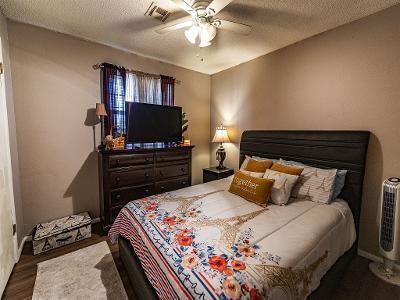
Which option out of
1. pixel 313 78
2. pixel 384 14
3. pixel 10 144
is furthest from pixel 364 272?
pixel 10 144

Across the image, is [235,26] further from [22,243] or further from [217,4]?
[22,243]

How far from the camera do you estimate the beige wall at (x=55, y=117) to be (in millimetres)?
2342

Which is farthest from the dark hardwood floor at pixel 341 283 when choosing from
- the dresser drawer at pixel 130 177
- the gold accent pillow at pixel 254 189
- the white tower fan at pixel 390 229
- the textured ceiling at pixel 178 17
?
the textured ceiling at pixel 178 17

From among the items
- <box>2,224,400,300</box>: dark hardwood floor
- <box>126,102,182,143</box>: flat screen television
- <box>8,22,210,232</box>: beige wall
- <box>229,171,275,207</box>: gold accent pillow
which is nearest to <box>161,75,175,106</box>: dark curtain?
<box>126,102,182,143</box>: flat screen television

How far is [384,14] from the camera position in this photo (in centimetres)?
199

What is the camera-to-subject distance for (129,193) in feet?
9.15

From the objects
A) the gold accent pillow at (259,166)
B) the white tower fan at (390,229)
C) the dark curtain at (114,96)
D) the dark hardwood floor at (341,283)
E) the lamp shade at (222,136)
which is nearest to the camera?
the dark hardwood floor at (341,283)

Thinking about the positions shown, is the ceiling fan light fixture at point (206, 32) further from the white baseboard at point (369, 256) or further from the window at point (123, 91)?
the white baseboard at point (369, 256)

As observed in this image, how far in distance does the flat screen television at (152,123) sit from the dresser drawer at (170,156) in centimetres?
30

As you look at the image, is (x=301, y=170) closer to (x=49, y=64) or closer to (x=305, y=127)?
(x=305, y=127)

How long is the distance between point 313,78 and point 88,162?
341cm

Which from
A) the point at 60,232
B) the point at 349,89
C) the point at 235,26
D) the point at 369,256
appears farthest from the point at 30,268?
the point at 349,89

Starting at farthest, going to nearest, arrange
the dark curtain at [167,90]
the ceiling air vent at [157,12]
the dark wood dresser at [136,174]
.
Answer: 1. the dark curtain at [167,90]
2. the dark wood dresser at [136,174]
3. the ceiling air vent at [157,12]

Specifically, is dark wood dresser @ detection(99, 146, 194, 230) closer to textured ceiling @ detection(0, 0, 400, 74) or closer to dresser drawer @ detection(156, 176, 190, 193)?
dresser drawer @ detection(156, 176, 190, 193)
